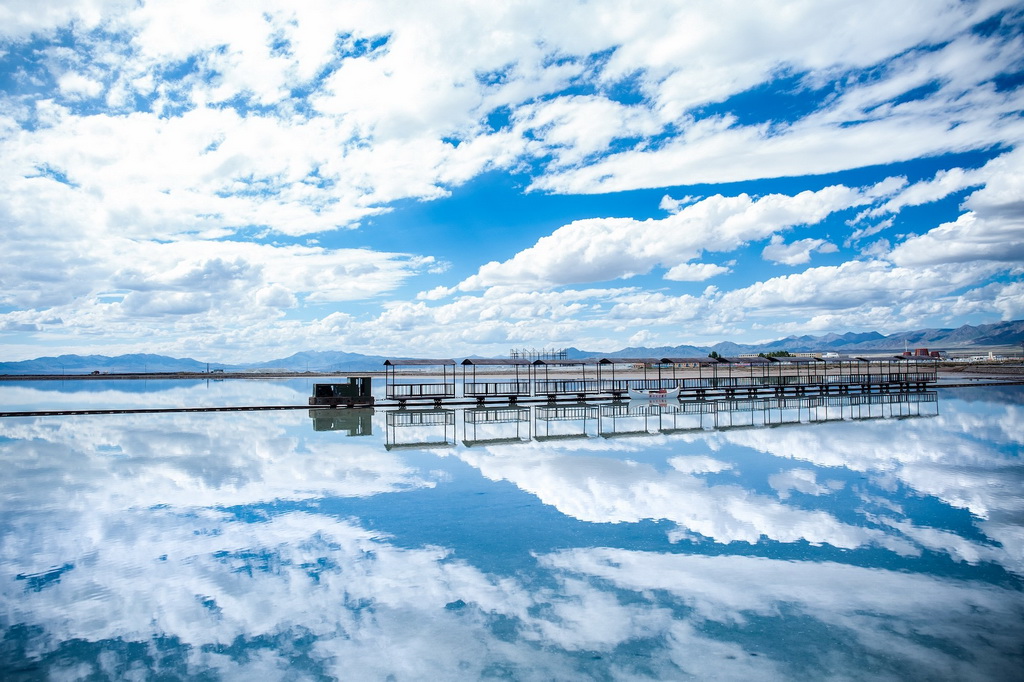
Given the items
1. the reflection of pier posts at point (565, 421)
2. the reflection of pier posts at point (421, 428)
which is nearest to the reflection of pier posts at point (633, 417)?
the reflection of pier posts at point (565, 421)

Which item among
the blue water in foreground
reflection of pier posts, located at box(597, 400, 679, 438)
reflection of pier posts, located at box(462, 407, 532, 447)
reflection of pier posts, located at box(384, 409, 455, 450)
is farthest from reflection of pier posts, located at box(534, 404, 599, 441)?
the blue water in foreground

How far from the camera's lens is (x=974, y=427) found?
2600 cm

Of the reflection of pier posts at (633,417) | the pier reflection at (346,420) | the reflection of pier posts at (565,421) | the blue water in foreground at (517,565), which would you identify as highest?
the pier reflection at (346,420)

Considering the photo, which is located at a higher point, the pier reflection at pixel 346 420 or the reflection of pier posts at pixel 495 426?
the pier reflection at pixel 346 420

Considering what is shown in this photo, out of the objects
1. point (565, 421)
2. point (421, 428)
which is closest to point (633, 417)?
point (565, 421)

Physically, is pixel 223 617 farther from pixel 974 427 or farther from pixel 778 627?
pixel 974 427

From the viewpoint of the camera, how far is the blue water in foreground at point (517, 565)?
275 inches

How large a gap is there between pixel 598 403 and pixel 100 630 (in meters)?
35.5

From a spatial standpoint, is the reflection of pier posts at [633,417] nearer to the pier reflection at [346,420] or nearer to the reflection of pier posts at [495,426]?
the reflection of pier posts at [495,426]

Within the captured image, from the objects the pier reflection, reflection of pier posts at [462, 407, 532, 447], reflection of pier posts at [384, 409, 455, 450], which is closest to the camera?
reflection of pier posts at [384, 409, 455, 450]

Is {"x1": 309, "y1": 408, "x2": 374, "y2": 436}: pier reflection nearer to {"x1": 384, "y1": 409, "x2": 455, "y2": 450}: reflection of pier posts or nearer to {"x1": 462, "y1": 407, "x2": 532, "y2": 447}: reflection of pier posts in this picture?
{"x1": 384, "y1": 409, "x2": 455, "y2": 450}: reflection of pier posts

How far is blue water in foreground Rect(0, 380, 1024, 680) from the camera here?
6.97 meters

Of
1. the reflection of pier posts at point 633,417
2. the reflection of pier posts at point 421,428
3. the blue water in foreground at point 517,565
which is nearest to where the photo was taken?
the blue water in foreground at point 517,565

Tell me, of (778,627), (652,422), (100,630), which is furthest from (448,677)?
(652,422)
